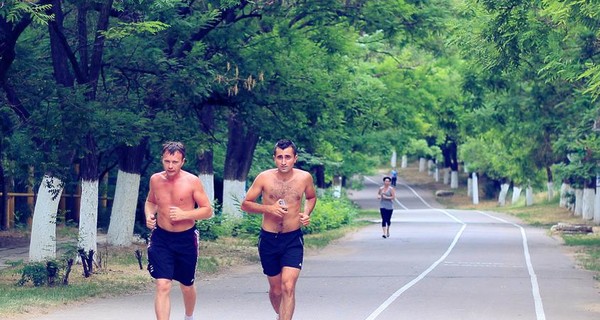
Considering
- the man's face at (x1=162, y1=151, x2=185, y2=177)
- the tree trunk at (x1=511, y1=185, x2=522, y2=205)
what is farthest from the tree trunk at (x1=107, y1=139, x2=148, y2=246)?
the tree trunk at (x1=511, y1=185, x2=522, y2=205)

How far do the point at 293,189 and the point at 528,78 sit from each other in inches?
935

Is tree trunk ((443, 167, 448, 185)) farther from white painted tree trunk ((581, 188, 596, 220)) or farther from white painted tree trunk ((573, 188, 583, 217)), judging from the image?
white painted tree trunk ((581, 188, 596, 220))

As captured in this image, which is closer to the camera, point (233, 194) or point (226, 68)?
point (226, 68)

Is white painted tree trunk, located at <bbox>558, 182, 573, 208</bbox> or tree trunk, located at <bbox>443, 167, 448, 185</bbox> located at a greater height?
tree trunk, located at <bbox>443, 167, 448, 185</bbox>

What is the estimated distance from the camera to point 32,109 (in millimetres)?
20344

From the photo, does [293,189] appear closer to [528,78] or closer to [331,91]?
[331,91]

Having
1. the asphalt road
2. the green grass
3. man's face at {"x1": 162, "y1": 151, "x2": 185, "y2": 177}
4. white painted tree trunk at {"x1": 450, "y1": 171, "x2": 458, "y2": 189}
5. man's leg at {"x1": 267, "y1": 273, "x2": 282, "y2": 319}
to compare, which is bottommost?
the asphalt road

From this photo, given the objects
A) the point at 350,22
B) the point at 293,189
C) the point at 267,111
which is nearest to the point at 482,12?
the point at 350,22

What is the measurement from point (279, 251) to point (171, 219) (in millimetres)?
1143

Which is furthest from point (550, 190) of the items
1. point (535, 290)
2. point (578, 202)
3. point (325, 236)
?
point (535, 290)

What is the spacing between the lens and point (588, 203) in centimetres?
5125

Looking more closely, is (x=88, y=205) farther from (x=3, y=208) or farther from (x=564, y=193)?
(x=564, y=193)

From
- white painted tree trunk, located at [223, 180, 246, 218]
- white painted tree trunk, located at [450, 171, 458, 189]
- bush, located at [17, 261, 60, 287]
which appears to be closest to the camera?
bush, located at [17, 261, 60, 287]

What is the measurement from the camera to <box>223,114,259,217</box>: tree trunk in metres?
34.7
